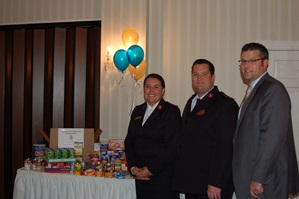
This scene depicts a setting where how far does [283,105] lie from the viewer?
172 cm

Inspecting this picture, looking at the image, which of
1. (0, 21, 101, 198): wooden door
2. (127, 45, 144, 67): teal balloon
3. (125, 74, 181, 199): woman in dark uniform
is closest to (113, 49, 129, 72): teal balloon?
(127, 45, 144, 67): teal balloon

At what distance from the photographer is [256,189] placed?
5.73 ft

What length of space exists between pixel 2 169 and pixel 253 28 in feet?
11.6

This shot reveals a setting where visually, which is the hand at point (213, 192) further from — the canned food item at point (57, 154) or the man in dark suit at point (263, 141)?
the canned food item at point (57, 154)

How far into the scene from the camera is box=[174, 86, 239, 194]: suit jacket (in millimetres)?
1896

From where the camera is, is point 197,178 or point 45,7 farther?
point 45,7

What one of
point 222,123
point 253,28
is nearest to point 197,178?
point 222,123

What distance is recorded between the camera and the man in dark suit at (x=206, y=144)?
1.90 metres

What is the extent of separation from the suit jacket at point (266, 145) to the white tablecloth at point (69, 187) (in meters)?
1.04

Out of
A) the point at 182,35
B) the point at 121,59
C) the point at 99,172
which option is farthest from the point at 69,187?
the point at 182,35

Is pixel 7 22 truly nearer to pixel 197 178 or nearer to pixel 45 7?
pixel 45 7

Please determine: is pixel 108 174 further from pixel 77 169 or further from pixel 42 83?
pixel 42 83

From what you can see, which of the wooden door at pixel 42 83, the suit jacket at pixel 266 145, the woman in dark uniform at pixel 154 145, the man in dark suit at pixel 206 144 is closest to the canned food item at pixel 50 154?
the woman in dark uniform at pixel 154 145

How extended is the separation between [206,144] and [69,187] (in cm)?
130
